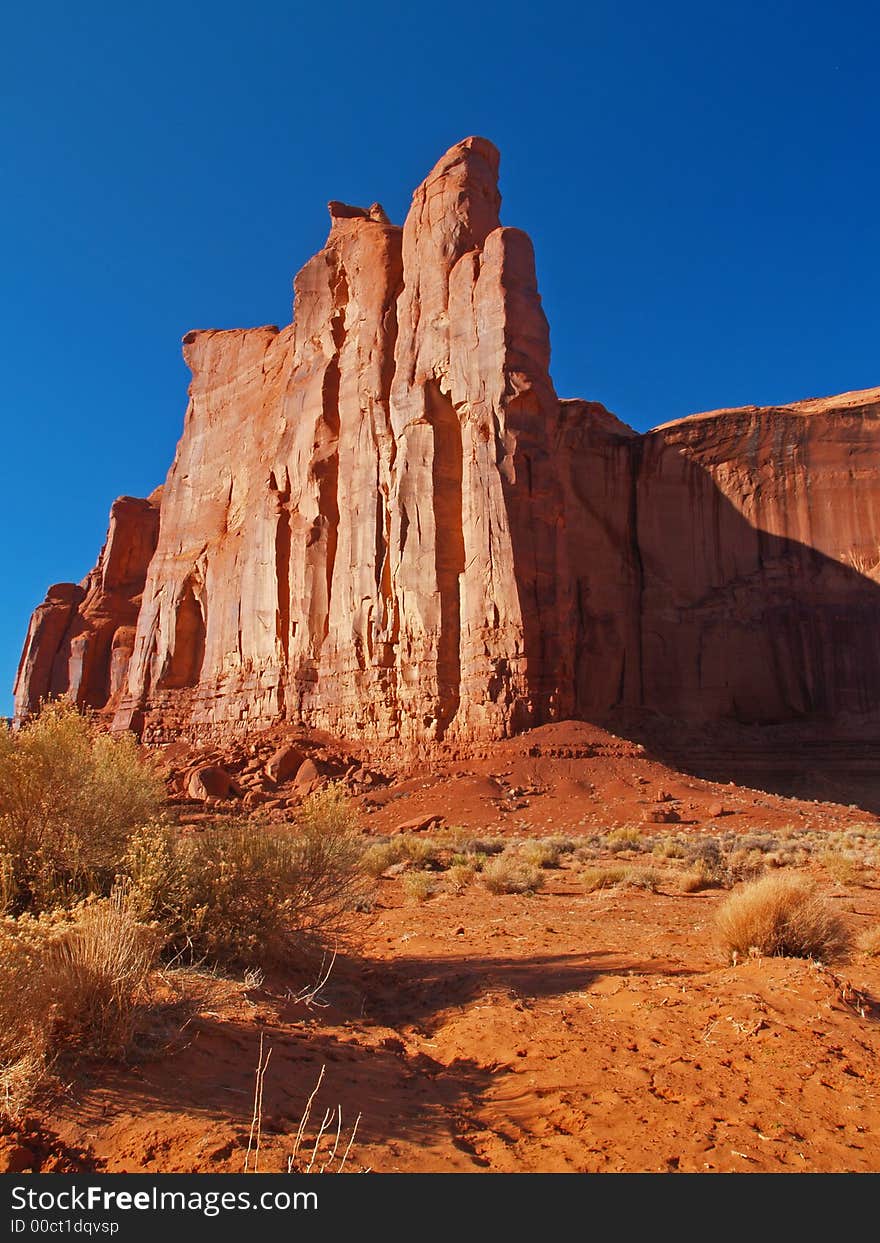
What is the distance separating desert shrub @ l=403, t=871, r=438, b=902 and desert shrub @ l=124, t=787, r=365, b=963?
332 centimetres

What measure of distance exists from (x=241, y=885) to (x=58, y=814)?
1.79m

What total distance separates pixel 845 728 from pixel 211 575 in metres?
32.3

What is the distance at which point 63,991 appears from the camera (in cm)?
399

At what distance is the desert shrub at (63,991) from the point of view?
3.58m

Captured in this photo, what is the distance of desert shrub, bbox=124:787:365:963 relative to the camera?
20.4 ft

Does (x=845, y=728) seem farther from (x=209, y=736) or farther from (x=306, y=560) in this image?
(x=209, y=736)

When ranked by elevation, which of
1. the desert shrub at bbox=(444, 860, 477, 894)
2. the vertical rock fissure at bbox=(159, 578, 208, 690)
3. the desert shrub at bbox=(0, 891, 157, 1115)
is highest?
the vertical rock fissure at bbox=(159, 578, 208, 690)

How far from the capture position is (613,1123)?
13.3 feet

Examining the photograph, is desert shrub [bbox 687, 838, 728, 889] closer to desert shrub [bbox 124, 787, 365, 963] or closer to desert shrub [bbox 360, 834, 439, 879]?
desert shrub [bbox 360, 834, 439, 879]

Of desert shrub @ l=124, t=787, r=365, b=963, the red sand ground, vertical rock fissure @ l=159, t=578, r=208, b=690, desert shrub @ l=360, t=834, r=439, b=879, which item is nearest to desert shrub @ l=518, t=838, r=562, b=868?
desert shrub @ l=360, t=834, r=439, b=879

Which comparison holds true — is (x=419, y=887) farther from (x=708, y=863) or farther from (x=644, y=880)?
(x=708, y=863)

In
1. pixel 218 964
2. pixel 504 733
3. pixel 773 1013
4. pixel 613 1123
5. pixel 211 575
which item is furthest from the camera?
pixel 211 575

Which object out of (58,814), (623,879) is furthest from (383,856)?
(58,814)
